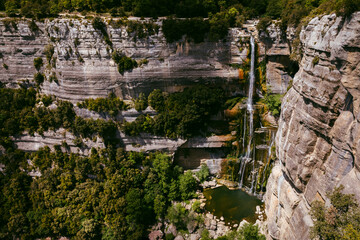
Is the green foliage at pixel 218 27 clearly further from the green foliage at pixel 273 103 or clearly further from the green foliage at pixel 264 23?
the green foliage at pixel 273 103

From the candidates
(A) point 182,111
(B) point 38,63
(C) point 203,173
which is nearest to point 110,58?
(B) point 38,63

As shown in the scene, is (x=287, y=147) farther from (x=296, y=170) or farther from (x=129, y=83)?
(x=129, y=83)

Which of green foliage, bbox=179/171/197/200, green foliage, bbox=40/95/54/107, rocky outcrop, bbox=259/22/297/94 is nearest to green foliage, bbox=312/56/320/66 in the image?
rocky outcrop, bbox=259/22/297/94

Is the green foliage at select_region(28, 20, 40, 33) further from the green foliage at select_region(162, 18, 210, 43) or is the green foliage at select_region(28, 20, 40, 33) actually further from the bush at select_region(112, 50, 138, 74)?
the green foliage at select_region(162, 18, 210, 43)

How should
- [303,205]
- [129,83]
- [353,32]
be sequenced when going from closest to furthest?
[353,32]
[303,205]
[129,83]

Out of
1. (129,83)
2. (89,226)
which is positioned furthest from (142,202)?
(129,83)

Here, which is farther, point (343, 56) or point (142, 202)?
point (142, 202)

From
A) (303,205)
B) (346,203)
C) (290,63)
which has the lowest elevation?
(303,205)

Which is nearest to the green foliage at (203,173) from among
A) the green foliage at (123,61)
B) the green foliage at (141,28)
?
the green foliage at (123,61)
